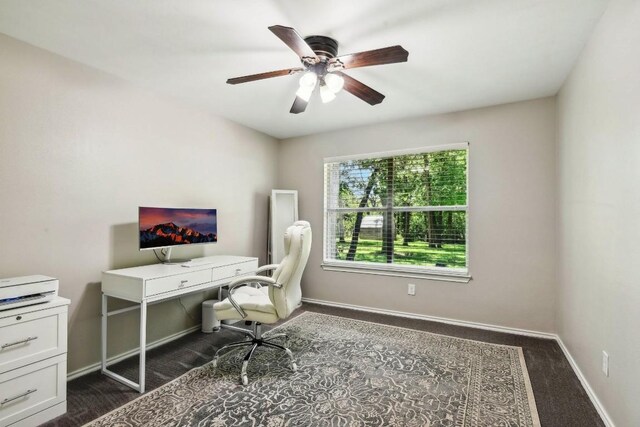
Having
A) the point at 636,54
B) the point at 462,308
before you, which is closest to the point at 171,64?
the point at 636,54

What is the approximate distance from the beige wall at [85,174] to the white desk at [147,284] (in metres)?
0.20

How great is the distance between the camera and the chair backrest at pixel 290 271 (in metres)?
2.41

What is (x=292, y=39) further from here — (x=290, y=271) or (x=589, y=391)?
(x=589, y=391)

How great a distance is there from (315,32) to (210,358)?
2.66 meters

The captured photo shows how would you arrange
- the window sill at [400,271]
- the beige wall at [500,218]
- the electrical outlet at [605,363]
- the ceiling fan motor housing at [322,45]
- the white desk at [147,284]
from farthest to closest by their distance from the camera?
the window sill at [400,271], the beige wall at [500,218], the white desk at [147,284], the ceiling fan motor housing at [322,45], the electrical outlet at [605,363]

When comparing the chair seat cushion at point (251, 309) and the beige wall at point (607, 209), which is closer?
the beige wall at point (607, 209)

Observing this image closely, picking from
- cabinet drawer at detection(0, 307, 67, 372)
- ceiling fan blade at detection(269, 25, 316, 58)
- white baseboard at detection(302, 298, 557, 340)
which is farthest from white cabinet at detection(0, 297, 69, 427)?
white baseboard at detection(302, 298, 557, 340)

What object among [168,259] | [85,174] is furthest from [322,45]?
[168,259]

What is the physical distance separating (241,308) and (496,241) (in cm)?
271

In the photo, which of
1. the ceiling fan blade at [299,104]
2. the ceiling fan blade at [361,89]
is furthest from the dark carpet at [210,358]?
the ceiling fan blade at [361,89]

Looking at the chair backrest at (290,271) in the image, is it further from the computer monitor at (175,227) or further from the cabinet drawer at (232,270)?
the computer monitor at (175,227)

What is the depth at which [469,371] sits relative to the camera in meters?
2.45

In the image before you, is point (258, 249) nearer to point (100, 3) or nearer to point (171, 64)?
→ point (171, 64)

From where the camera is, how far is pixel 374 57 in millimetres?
1892
